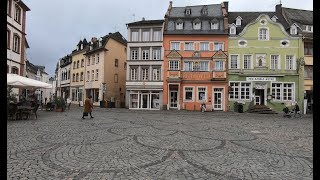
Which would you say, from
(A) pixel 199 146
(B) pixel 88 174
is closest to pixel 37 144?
(B) pixel 88 174

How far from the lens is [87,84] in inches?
1735

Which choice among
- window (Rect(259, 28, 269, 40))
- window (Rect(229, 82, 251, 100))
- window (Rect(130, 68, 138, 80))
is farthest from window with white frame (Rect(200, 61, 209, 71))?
window (Rect(130, 68, 138, 80))

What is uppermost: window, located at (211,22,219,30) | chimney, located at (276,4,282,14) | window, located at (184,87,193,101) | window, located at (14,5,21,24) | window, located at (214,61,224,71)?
chimney, located at (276,4,282,14)

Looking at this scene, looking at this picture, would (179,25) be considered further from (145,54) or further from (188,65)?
(145,54)

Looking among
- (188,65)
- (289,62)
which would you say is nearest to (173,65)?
(188,65)

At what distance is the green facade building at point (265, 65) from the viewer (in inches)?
1289

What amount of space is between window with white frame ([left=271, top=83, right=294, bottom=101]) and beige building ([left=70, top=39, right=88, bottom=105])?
31.1 m

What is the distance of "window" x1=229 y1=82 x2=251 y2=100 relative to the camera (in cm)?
3316

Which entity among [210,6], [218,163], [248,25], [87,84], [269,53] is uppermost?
[210,6]

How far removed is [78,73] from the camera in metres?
47.8

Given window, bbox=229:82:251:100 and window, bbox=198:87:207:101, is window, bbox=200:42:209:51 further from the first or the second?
window, bbox=229:82:251:100

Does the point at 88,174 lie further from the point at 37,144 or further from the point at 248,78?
the point at 248,78

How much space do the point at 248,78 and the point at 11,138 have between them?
29.7 m

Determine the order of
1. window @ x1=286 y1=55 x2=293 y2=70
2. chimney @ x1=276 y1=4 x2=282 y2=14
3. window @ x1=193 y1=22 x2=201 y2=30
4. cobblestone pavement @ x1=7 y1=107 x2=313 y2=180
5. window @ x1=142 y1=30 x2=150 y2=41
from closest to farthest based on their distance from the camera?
cobblestone pavement @ x1=7 y1=107 x2=313 y2=180, window @ x1=286 y1=55 x2=293 y2=70, window @ x1=193 y1=22 x2=201 y2=30, window @ x1=142 y1=30 x2=150 y2=41, chimney @ x1=276 y1=4 x2=282 y2=14
